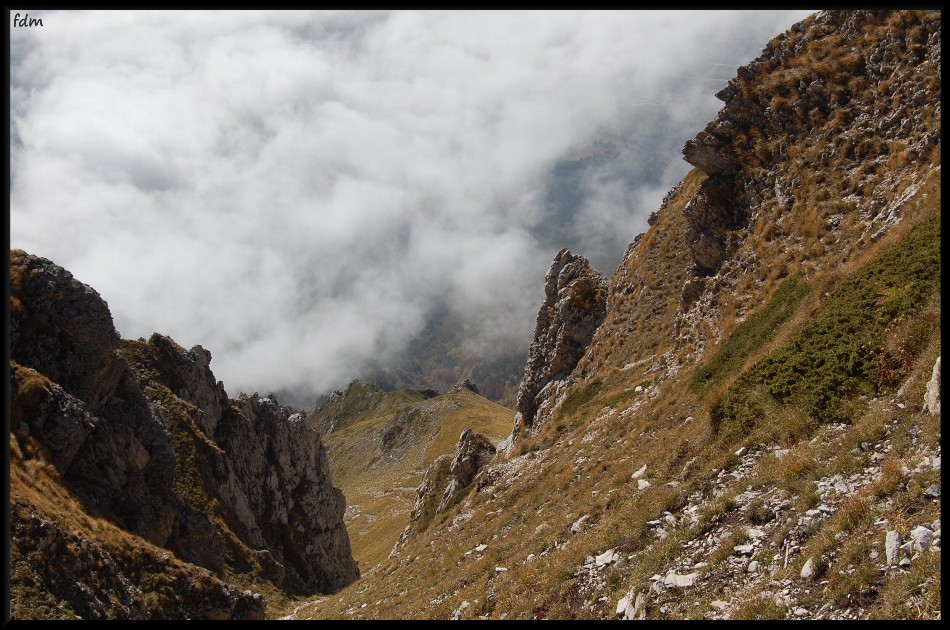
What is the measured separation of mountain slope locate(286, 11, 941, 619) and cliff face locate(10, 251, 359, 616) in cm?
1372

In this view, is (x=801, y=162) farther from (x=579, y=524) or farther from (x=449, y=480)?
(x=449, y=480)

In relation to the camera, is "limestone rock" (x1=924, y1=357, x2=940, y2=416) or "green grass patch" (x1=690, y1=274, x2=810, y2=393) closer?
"limestone rock" (x1=924, y1=357, x2=940, y2=416)

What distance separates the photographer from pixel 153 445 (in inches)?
1807

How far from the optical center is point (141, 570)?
107 feet

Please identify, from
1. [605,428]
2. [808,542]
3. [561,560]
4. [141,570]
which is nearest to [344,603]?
[141,570]

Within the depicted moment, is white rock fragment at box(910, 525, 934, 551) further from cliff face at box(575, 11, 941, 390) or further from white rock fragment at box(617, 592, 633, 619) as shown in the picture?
cliff face at box(575, 11, 941, 390)

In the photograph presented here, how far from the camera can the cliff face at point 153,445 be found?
124 feet

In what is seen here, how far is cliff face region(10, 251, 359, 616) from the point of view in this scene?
1485 inches

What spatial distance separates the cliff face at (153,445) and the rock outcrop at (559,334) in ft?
99.0

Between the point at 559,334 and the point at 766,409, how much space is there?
4013cm

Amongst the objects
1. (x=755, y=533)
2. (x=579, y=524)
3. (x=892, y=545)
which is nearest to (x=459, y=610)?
(x=579, y=524)

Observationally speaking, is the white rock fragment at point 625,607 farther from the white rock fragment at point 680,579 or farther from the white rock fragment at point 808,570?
the white rock fragment at point 808,570

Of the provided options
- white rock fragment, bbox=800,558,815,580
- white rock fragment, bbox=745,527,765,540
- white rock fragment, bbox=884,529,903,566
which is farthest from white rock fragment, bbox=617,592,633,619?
white rock fragment, bbox=884,529,903,566

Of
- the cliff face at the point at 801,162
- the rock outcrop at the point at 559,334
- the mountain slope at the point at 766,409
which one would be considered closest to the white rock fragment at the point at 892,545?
the mountain slope at the point at 766,409
